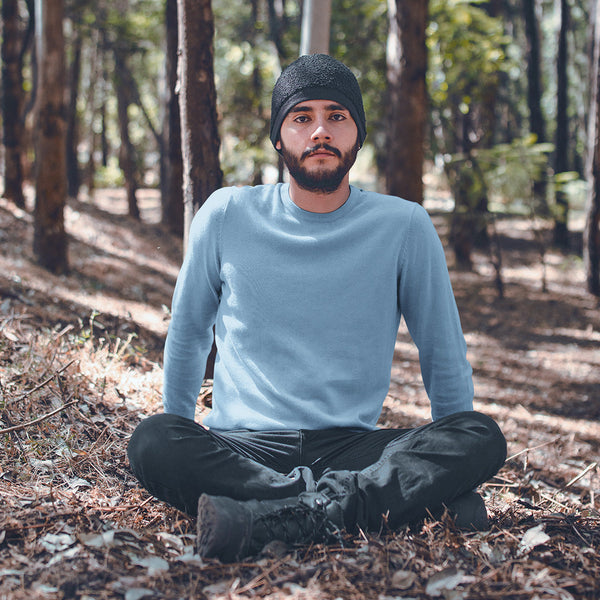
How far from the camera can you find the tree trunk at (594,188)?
41.2 ft

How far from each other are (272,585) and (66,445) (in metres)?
1.72

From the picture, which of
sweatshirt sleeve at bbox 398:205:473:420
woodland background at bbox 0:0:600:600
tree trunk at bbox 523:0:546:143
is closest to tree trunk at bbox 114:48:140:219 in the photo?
woodland background at bbox 0:0:600:600

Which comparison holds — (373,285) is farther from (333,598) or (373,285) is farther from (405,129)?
(405,129)

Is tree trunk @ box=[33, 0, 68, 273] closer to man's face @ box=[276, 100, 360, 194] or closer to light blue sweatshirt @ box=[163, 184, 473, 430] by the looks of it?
light blue sweatshirt @ box=[163, 184, 473, 430]

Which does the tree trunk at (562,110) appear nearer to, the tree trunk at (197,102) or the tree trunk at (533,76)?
the tree trunk at (533,76)

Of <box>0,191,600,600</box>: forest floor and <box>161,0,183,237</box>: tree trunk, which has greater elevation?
<box>161,0,183,237</box>: tree trunk

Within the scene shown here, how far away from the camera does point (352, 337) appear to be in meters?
3.25

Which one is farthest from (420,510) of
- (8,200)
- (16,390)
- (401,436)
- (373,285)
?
(8,200)

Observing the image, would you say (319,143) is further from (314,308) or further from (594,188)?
(594,188)

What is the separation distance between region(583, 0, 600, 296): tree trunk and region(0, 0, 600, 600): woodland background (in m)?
0.04

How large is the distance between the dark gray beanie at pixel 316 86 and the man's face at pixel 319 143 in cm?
3

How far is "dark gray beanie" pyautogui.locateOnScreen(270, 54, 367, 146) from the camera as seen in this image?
10.8 ft

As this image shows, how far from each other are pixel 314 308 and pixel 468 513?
3.74 ft

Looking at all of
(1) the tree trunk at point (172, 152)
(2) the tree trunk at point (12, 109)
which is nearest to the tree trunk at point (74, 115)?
(1) the tree trunk at point (172, 152)
